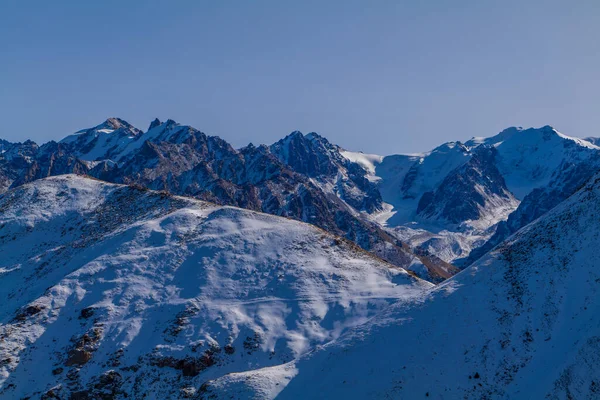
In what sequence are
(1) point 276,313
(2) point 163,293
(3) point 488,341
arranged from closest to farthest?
(3) point 488,341 → (1) point 276,313 → (2) point 163,293

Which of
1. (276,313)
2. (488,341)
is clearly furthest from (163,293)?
(488,341)

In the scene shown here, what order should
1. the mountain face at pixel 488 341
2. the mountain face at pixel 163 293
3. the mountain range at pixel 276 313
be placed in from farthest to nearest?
the mountain face at pixel 163 293 → the mountain range at pixel 276 313 → the mountain face at pixel 488 341

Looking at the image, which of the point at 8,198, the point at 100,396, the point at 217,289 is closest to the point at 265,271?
the point at 217,289

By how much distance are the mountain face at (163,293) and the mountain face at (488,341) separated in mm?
4726

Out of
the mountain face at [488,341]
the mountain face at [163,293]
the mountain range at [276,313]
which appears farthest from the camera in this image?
the mountain face at [163,293]

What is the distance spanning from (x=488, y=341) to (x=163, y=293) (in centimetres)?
2972

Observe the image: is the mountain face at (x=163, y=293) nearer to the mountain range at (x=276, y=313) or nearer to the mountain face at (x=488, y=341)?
the mountain range at (x=276, y=313)

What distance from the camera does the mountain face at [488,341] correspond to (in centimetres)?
3744

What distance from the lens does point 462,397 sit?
37.1 metres

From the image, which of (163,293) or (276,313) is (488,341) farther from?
(163,293)

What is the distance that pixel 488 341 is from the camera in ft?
134

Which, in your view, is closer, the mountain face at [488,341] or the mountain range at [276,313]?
the mountain face at [488,341]

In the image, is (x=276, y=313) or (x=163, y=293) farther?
(x=163, y=293)

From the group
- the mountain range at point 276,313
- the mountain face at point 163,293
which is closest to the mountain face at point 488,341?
the mountain range at point 276,313
